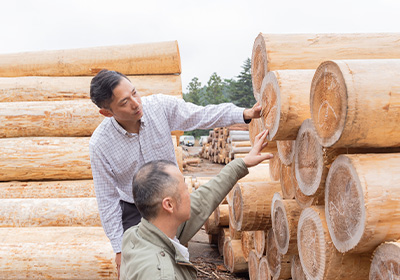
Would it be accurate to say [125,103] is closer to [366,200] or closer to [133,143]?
[133,143]

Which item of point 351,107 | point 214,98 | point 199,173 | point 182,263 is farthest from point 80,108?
point 214,98

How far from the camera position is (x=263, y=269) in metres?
3.31

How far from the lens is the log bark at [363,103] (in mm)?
1482

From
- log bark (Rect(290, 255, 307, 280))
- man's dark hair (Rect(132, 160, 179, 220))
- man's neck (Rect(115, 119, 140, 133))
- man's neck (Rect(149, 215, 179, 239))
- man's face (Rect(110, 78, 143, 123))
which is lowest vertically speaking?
log bark (Rect(290, 255, 307, 280))

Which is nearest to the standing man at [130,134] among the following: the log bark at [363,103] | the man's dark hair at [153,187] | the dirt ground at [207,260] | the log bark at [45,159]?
the man's dark hair at [153,187]

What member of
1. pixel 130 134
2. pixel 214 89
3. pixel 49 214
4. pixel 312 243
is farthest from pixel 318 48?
pixel 214 89

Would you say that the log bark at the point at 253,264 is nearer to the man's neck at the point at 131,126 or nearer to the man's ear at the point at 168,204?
A: the man's neck at the point at 131,126

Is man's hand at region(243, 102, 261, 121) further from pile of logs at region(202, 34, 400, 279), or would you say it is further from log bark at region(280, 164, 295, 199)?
log bark at region(280, 164, 295, 199)

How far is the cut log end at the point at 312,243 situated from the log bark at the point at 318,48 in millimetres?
1006

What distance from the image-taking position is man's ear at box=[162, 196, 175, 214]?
1.64 meters

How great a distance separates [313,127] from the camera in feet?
5.93

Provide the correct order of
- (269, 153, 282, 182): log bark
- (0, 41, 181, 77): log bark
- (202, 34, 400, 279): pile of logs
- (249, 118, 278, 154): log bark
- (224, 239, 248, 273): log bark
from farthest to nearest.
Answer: (0, 41, 181, 77): log bark < (224, 239, 248, 273): log bark < (269, 153, 282, 182): log bark < (249, 118, 278, 154): log bark < (202, 34, 400, 279): pile of logs

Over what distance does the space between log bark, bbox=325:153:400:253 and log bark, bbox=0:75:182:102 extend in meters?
4.36

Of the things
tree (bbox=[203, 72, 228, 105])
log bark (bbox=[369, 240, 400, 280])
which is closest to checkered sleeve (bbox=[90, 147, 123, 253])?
log bark (bbox=[369, 240, 400, 280])
